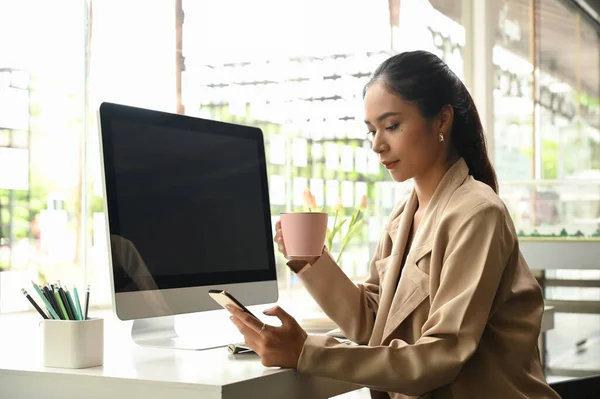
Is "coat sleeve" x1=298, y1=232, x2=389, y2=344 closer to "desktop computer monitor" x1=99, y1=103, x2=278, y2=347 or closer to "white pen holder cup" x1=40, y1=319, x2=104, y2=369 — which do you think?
"desktop computer monitor" x1=99, y1=103, x2=278, y2=347

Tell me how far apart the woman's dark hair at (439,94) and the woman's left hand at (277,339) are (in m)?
0.49

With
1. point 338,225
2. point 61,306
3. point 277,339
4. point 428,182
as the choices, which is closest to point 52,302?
point 61,306

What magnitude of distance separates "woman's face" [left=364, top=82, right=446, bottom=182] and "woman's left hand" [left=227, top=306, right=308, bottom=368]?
1.32 ft

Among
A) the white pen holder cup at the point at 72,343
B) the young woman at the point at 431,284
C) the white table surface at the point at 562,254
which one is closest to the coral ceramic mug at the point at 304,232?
the young woman at the point at 431,284

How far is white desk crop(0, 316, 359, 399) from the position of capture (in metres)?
1.19

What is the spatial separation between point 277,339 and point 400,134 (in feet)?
1.52

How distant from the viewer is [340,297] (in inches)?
66.8

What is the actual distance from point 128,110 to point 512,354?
2.70 feet

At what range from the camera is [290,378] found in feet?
4.33

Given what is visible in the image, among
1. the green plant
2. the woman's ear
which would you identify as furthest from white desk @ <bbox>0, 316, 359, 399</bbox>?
the green plant

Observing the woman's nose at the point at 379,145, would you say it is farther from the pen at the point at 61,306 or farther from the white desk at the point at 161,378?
the pen at the point at 61,306

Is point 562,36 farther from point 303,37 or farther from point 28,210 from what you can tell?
point 28,210

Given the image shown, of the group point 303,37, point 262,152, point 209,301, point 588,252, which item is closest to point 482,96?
point 588,252

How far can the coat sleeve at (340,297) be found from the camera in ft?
5.50
